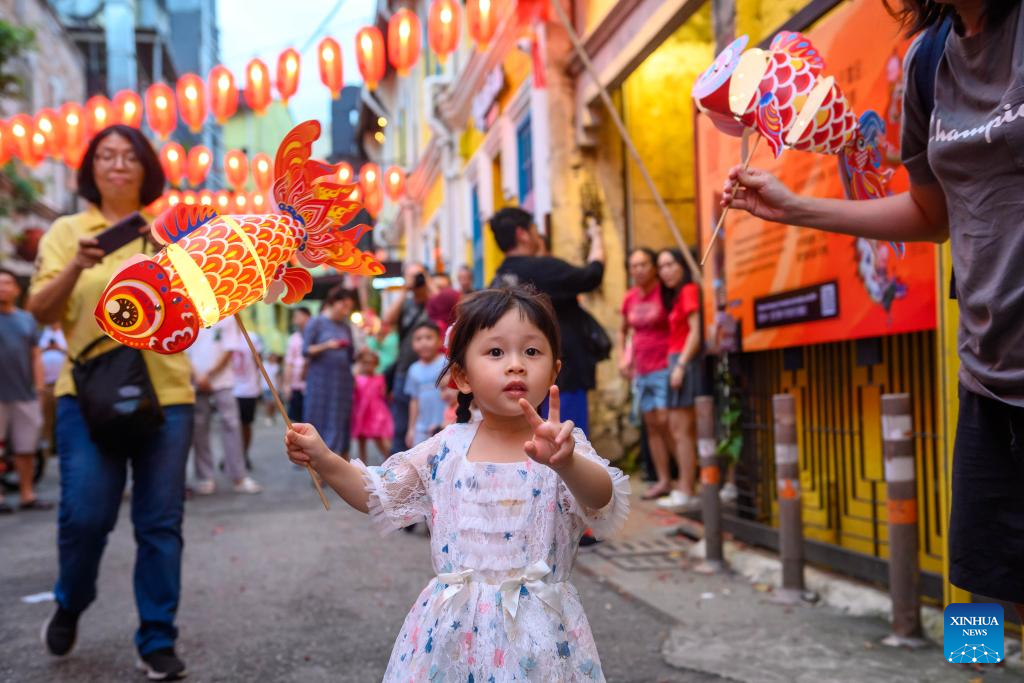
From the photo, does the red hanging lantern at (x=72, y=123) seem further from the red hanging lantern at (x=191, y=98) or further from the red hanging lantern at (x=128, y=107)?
the red hanging lantern at (x=191, y=98)

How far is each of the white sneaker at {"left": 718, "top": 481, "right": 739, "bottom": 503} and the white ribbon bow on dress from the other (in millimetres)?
3929

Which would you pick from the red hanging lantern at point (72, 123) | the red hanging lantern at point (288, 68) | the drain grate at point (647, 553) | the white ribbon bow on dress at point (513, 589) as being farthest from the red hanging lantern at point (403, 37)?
the white ribbon bow on dress at point (513, 589)

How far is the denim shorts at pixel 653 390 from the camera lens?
7469mm

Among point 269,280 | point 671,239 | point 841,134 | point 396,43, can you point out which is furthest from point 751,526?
point 396,43

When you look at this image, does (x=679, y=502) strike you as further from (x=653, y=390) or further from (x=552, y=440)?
(x=552, y=440)

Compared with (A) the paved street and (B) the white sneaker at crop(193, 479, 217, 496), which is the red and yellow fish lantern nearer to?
(A) the paved street

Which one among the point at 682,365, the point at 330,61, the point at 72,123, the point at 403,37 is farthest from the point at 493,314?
the point at 72,123

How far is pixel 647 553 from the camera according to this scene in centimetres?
579

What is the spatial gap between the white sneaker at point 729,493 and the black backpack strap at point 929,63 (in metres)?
3.94

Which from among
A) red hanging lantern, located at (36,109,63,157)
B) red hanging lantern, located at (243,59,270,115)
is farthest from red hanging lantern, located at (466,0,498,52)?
red hanging lantern, located at (36,109,63,157)

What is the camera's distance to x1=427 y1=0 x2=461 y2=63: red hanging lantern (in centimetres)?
1038

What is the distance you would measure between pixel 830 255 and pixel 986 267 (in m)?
2.86

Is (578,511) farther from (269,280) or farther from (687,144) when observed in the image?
(687,144)

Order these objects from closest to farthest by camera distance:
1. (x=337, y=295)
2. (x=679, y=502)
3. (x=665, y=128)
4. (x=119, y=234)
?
(x=119, y=234) → (x=679, y=502) → (x=665, y=128) → (x=337, y=295)
